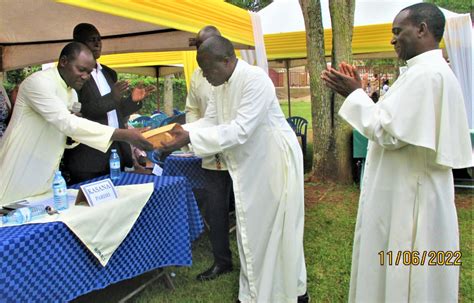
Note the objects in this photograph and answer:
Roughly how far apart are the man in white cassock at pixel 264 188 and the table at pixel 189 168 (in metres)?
1.18

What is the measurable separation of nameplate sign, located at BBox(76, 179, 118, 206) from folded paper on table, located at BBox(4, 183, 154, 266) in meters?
0.04

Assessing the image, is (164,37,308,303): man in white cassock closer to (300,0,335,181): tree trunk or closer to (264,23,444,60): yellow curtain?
(300,0,335,181): tree trunk

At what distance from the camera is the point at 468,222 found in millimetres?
4754

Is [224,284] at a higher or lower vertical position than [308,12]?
lower

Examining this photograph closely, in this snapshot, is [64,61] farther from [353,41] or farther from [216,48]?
[353,41]

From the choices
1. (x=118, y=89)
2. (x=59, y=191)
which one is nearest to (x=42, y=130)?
(x=59, y=191)

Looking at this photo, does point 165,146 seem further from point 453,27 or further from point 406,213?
point 453,27

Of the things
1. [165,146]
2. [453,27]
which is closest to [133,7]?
[165,146]

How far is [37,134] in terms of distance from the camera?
7.98ft

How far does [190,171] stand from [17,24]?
2.46 metres

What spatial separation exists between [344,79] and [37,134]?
1.79m

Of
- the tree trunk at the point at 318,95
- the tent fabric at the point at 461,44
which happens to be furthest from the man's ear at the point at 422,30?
the tent fabric at the point at 461,44

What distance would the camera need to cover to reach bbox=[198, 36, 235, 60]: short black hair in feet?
8.10
